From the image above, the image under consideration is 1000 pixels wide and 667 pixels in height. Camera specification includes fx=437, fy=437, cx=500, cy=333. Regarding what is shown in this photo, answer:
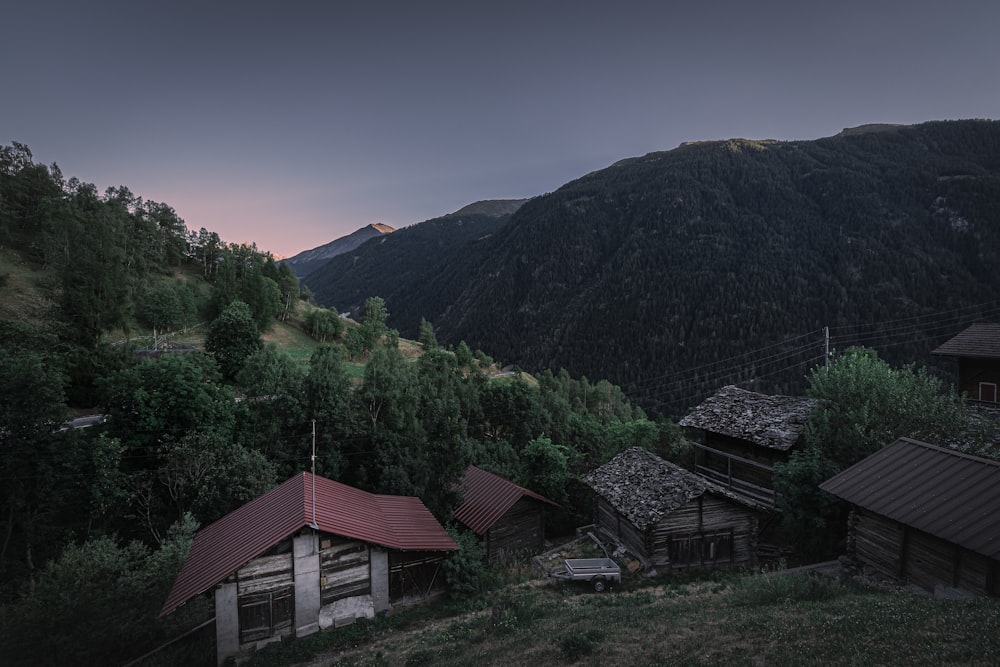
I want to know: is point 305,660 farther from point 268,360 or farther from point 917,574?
point 917,574

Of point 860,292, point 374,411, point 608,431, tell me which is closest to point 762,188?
point 860,292

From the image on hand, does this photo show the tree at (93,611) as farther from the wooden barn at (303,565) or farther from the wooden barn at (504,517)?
the wooden barn at (504,517)

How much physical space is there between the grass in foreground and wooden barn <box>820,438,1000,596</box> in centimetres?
180

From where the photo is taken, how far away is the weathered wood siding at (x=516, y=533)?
74.4 ft

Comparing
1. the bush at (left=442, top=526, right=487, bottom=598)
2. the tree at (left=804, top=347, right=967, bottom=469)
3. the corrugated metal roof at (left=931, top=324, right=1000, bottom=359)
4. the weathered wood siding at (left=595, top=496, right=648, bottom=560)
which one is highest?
the corrugated metal roof at (left=931, top=324, right=1000, bottom=359)

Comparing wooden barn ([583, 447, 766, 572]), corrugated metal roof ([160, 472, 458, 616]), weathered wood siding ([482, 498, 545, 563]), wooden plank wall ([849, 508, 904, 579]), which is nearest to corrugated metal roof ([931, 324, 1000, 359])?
wooden plank wall ([849, 508, 904, 579])

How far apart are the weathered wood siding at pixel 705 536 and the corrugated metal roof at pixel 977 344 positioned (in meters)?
16.4

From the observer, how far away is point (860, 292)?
13188 centimetres

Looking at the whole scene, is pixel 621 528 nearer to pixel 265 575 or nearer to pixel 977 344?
pixel 265 575

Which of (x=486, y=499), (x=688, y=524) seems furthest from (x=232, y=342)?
(x=688, y=524)

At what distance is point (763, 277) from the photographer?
5635 inches

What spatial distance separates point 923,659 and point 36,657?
75.3 ft

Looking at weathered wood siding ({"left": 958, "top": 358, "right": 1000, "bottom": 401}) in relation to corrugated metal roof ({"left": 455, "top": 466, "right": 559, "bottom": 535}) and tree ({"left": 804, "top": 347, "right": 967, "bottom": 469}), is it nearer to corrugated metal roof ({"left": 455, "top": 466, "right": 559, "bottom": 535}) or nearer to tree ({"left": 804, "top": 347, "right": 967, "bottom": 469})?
tree ({"left": 804, "top": 347, "right": 967, "bottom": 469})

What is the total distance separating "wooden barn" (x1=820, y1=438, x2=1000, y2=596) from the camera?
40.2 feet
